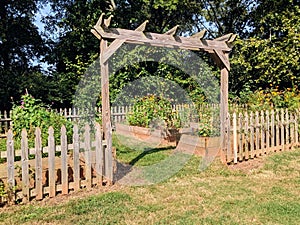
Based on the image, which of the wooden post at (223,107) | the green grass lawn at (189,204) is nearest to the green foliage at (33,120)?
the green grass lawn at (189,204)

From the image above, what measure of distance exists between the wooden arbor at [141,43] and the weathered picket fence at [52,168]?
0.18 m

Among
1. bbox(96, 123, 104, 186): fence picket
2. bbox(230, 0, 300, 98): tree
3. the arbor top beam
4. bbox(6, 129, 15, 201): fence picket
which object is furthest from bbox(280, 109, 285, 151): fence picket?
bbox(6, 129, 15, 201): fence picket

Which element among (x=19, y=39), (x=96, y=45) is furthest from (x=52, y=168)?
(x=19, y=39)

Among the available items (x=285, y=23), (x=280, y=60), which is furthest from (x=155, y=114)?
(x=285, y=23)

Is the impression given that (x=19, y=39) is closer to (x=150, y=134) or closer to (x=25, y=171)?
(x=150, y=134)

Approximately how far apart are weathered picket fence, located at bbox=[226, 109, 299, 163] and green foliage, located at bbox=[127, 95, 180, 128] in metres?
2.78

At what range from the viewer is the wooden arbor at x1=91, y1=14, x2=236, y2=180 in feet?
16.3

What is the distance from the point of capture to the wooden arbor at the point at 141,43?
4967 millimetres

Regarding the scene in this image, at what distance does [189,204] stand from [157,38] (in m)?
3.10

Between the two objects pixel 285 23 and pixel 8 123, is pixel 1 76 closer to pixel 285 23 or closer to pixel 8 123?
pixel 8 123

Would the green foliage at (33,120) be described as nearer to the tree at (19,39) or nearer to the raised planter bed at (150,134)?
the raised planter bed at (150,134)

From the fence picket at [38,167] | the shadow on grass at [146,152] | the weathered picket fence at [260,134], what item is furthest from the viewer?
the shadow on grass at [146,152]

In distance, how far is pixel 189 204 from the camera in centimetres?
411

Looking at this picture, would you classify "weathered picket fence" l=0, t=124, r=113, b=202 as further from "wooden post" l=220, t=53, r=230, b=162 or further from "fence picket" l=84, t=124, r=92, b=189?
"wooden post" l=220, t=53, r=230, b=162
